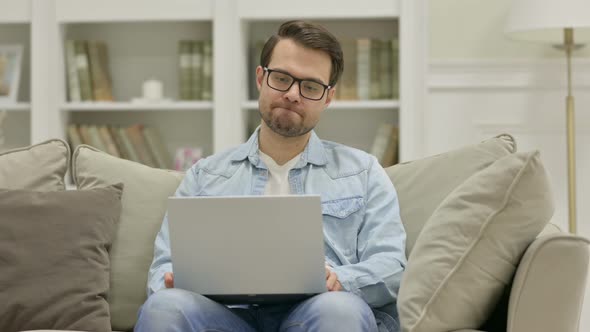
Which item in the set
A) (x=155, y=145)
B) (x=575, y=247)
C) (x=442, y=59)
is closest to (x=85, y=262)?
(x=575, y=247)

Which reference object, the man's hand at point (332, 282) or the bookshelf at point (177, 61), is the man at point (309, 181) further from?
the bookshelf at point (177, 61)

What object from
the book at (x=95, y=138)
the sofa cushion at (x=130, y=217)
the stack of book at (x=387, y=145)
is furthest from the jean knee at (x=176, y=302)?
the book at (x=95, y=138)

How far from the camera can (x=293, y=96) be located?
7.18ft

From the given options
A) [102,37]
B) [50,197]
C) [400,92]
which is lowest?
[50,197]

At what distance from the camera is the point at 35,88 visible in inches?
151

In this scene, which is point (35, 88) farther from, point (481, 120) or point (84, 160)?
point (481, 120)

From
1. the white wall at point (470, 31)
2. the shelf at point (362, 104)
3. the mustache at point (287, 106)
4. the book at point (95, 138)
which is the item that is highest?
the white wall at point (470, 31)

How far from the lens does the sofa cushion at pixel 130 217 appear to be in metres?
2.15

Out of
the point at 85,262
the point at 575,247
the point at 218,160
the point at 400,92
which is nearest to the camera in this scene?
the point at 575,247

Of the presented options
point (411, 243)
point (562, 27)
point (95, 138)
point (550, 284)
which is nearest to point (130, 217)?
point (411, 243)

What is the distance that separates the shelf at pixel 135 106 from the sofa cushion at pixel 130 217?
4.83 ft

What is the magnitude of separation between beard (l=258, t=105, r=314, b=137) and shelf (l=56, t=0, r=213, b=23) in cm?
165

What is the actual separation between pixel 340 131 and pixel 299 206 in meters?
2.29

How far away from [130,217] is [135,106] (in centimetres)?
167
